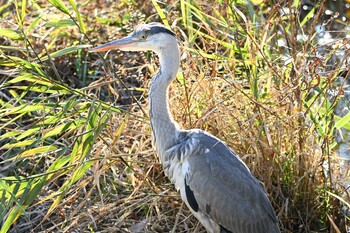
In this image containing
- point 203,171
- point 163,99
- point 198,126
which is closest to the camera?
point 203,171

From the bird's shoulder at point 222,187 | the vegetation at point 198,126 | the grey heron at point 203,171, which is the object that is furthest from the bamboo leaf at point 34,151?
the bird's shoulder at point 222,187

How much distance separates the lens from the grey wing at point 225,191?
4055mm

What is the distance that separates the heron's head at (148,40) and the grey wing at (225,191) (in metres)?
0.49

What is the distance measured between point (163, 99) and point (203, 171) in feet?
1.33

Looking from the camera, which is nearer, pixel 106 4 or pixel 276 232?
pixel 276 232

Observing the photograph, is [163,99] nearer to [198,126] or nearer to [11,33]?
[198,126]

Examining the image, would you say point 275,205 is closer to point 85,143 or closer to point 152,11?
point 85,143

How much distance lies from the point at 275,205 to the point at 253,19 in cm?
98

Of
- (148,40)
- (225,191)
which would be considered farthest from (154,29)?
(225,191)

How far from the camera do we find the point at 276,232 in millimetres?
4051

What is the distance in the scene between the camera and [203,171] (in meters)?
4.10

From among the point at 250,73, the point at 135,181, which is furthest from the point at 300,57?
the point at 135,181

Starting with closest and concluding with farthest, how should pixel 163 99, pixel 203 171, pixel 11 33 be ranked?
pixel 203 171 < pixel 163 99 < pixel 11 33

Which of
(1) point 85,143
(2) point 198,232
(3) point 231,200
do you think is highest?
(1) point 85,143
